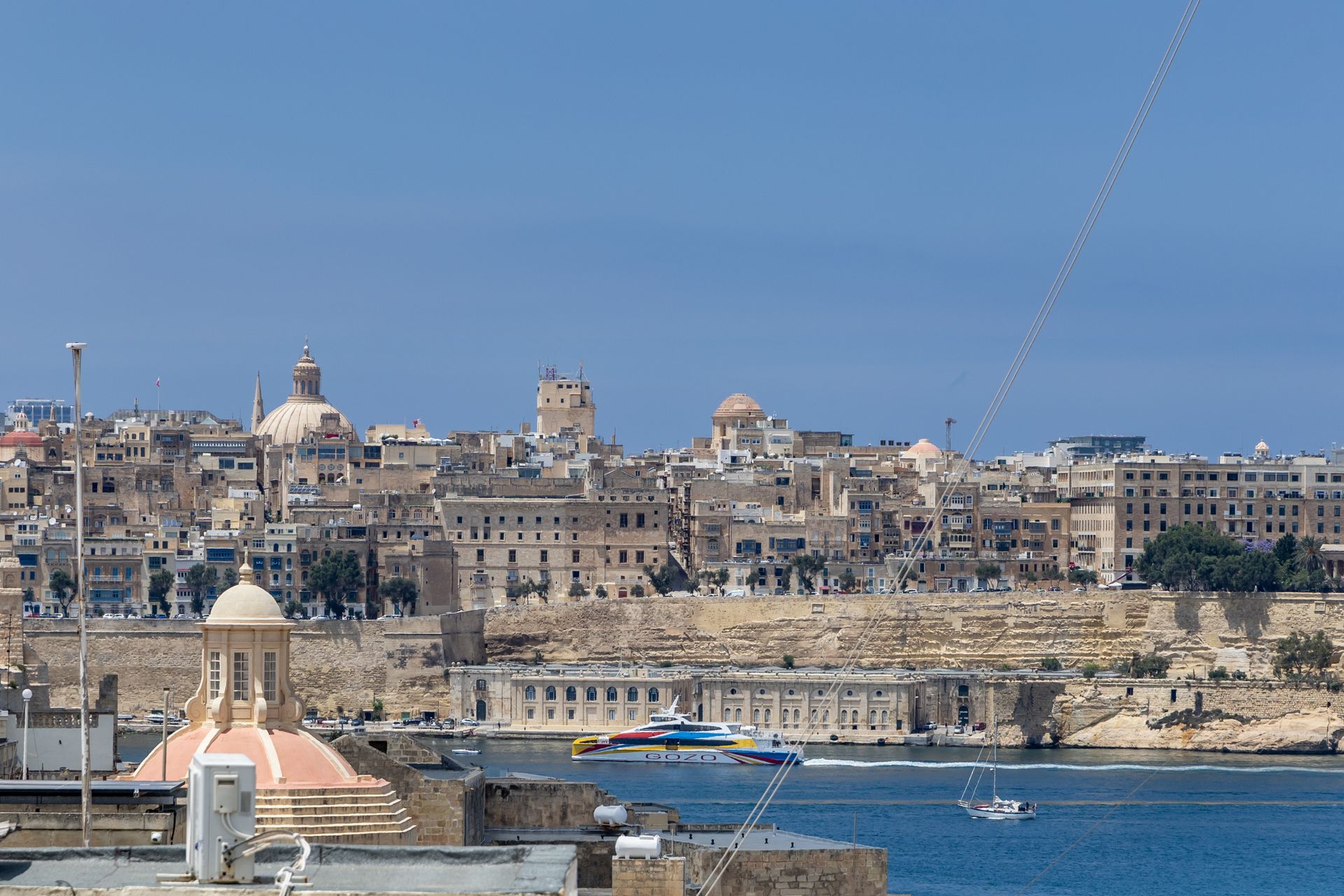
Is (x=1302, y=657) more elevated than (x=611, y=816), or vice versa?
(x=611, y=816)

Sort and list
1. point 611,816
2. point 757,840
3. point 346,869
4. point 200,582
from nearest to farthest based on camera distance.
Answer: point 346,869 < point 611,816 < point 757,840 < point 200,582

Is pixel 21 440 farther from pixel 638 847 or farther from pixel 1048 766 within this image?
pixel 638 847

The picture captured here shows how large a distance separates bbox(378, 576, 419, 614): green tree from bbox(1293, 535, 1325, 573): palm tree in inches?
1070

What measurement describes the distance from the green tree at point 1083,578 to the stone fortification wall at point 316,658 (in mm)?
19779

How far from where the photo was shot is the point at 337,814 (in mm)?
14664

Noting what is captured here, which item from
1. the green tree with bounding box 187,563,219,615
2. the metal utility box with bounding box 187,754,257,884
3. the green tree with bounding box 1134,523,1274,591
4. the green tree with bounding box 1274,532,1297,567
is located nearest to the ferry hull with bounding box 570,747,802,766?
the green tree with bounding box 1134,523,1274,591

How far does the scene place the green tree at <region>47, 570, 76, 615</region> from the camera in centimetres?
8212

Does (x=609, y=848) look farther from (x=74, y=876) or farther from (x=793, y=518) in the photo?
(x=793, y=518)

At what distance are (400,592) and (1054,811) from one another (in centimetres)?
3438

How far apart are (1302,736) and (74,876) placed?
66261mm

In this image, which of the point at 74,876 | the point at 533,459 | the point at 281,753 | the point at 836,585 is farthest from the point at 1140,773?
the point at 74,876

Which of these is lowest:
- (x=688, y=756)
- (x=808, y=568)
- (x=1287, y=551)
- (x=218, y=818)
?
(x=688, y=756)

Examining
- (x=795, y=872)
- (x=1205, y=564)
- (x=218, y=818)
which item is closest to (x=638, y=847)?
(x=795, y=872)

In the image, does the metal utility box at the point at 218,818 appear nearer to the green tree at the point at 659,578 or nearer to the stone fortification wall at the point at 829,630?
the stone fortification wall at the point at 829,630
